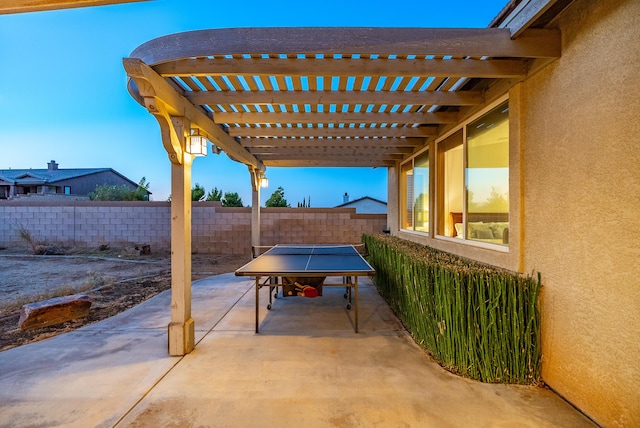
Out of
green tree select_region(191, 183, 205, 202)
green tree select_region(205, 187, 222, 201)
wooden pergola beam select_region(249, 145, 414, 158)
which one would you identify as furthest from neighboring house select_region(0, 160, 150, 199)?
wooden pergola beam select_region(249, 145, 414, 158)

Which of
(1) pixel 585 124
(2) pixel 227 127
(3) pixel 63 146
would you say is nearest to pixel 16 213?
(2) pixel 227 127

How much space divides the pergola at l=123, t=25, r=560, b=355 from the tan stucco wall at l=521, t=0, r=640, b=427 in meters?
0.38

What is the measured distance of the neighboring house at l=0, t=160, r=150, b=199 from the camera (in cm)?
2730

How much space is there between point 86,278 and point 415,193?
299 inches

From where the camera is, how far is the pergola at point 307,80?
270 centimetres

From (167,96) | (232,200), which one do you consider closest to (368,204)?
(232,200)

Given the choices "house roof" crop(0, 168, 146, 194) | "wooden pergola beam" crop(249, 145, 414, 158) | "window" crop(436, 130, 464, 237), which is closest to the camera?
"window" crop(436, 130, 464, 237)

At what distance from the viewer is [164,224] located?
11016 mm

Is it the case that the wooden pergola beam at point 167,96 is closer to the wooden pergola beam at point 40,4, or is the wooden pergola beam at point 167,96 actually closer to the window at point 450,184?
the wooden pergola beam at point 40,4

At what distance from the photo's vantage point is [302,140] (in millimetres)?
6121

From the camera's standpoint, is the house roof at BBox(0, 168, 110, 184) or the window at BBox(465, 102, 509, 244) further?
the house roof at BBox(0, 168, 110, 184)

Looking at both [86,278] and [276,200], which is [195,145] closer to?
[86,278]

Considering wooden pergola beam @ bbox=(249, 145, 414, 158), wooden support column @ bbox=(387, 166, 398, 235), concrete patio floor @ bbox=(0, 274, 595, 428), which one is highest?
wooden pergola beam @ bbox=(249, 145, 414, 158)

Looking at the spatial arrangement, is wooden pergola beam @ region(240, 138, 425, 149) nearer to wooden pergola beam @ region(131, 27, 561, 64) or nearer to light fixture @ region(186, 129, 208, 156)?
light fixture @ region(186, 129, 208, 156)
